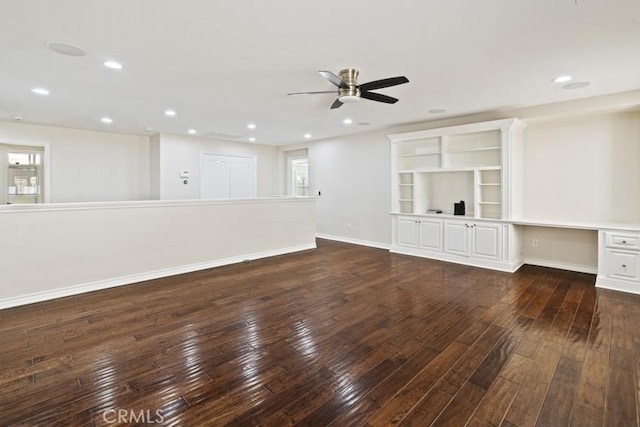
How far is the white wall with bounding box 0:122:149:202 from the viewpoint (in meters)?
6.02

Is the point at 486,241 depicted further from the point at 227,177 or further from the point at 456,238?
the point at 227,177

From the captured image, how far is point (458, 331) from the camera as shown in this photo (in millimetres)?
2814

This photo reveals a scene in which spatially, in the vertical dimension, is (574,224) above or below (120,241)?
above

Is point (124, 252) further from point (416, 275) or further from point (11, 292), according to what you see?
point (416, 275)

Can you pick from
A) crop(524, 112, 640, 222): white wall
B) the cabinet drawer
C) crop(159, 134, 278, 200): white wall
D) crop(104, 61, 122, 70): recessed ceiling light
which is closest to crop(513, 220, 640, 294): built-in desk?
the cabinet drawer

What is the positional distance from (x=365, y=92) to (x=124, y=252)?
382 centimetres

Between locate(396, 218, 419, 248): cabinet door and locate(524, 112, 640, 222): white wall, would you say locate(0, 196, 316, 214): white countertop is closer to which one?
locate(396, 218, 419, 248): cabinet door

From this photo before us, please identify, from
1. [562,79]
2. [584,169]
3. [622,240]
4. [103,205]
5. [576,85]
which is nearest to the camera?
[562,79]

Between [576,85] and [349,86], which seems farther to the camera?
[576,85]

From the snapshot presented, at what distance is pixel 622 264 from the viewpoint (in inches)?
154

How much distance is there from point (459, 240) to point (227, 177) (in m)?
5.75

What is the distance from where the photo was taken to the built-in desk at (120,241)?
3545 millimetres

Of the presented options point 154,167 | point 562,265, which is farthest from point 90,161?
point 562,265

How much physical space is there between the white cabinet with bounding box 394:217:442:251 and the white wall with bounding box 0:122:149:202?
5.85m
